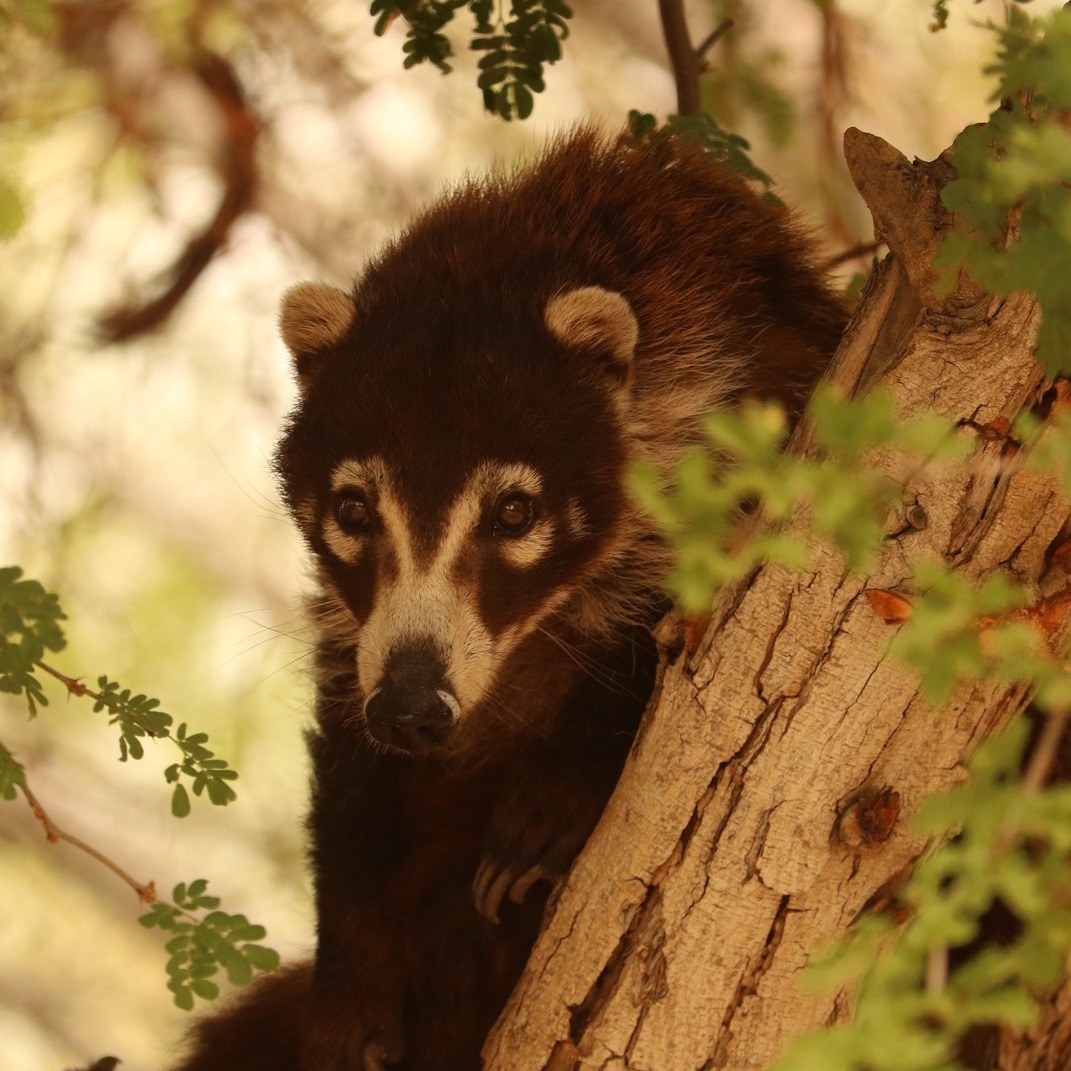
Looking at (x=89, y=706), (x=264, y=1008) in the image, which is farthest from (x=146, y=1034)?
(x=264, y=1008)

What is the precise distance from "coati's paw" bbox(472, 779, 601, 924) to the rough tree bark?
38cm

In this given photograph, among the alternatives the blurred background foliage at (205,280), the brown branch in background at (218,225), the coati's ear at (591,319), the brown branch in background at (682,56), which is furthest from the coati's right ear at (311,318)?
the brown branch in background at (218,225)

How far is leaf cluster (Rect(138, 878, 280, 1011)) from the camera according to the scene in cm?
277

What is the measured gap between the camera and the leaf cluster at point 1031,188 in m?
1.38

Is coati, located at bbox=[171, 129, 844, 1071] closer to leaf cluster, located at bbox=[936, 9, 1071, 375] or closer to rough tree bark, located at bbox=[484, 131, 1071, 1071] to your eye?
rough tree bark, located at bbox=[484, 131, 1071, 1071]

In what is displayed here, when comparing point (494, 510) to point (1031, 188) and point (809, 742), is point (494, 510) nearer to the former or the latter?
point (809, 742)

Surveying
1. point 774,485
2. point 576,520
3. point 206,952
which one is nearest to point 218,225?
point 576,520

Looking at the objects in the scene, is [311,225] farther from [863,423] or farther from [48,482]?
[863,423]

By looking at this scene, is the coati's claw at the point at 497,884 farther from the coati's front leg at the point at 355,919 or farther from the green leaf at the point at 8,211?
the green leaf at the point at 8,211

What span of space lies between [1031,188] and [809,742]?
1.12 m

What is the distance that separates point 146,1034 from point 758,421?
6.73m

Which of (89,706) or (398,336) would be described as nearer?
(398,336)

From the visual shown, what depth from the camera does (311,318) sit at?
370 centimetres

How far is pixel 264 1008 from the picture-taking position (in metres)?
4.27
